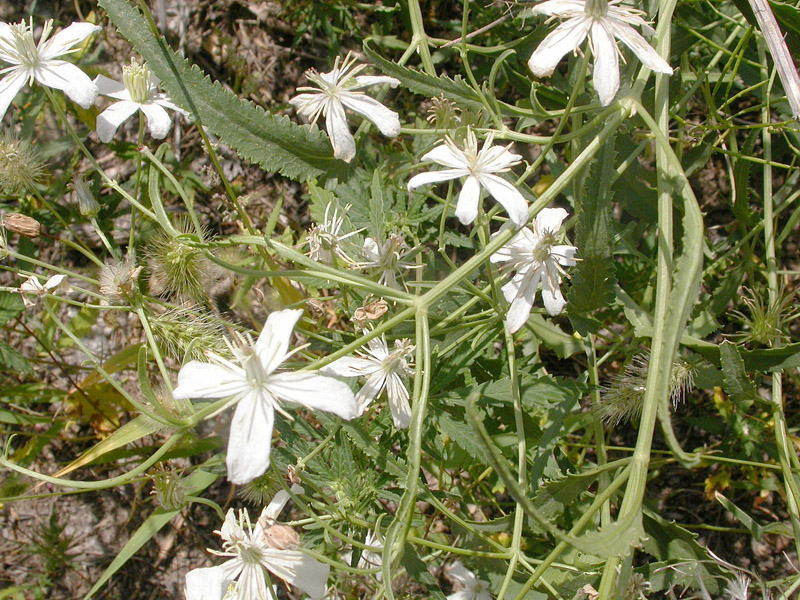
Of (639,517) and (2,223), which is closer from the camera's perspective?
(639,517)

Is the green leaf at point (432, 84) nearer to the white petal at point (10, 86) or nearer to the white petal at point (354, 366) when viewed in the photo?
the white petal at point (354, 366)

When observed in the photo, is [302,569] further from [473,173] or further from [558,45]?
[558,45]

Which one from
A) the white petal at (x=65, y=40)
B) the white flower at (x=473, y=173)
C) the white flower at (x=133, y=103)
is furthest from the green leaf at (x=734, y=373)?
the white petal at (x=65, y=40)

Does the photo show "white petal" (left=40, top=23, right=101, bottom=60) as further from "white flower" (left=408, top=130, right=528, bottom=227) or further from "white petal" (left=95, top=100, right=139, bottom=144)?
"white flower" (left=408, top=130, right=528, bottom=227)

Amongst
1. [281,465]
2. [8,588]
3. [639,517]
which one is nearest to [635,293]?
[639,517]

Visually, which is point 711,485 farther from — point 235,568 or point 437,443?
point 235,568

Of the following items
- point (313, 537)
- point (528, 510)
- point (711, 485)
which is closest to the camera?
point (528, 510)

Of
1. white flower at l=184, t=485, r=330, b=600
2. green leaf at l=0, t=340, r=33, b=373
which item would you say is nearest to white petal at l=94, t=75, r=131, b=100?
green leaf at l=0, t=340, r=33, b=373

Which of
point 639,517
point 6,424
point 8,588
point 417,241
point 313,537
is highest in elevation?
point 417,241
